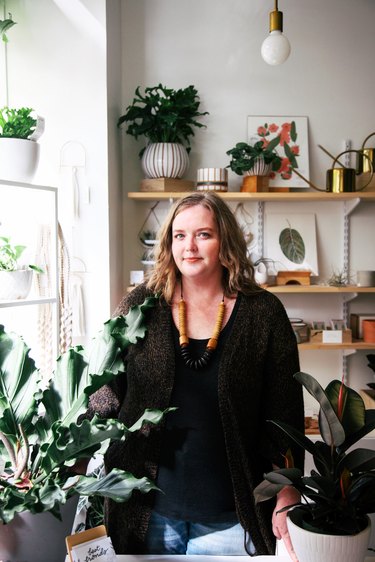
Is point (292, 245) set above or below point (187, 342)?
above

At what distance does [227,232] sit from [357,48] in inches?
88.7

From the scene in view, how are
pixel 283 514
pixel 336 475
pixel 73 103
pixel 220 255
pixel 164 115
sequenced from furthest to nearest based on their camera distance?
pixel 164 115, pixel 73 103, pixel 220 255, pixel 283 514, pixel 336 475

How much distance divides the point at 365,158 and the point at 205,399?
213 centimetres

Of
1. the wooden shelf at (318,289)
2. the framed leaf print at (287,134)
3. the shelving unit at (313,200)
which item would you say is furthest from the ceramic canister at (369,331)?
the framed leaf print at (287,134)

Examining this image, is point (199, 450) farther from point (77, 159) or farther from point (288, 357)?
point (77, 159)

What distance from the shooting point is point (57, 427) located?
3.05ft

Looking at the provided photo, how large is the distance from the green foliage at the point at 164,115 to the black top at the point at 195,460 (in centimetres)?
186

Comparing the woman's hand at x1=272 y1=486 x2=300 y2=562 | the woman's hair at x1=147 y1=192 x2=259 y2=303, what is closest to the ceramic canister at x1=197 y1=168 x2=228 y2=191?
the woman's hair at x1=147 y1=192 x2=259 y2=303

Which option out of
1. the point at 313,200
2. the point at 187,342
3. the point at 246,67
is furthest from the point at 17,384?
the point at 246,67

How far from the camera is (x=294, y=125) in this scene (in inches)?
124

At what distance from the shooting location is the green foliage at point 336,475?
0.96 meters

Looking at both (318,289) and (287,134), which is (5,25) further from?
(318,289)

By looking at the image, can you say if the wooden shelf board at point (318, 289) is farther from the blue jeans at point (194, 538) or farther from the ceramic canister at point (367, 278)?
the blue jeans at point (194, 538)

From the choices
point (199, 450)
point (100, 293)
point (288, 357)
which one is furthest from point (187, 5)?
point (199, 450)
